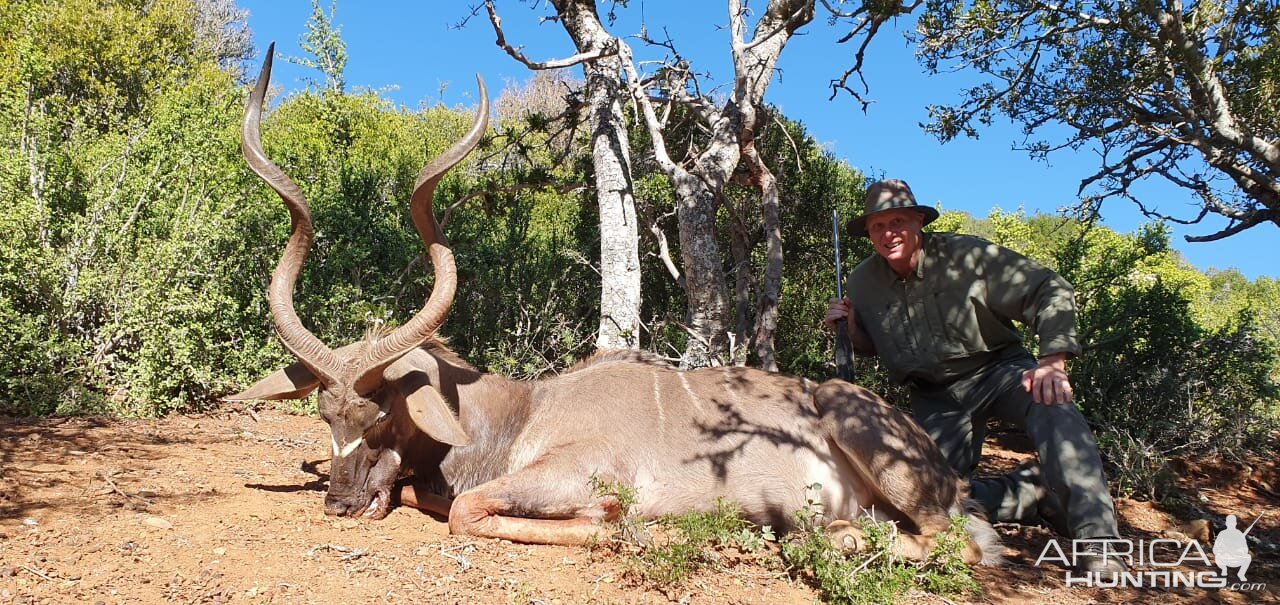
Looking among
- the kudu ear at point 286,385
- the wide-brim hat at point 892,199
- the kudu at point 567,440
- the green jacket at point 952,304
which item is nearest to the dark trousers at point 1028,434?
the green jacket at point 952,304

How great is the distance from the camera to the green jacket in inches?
174

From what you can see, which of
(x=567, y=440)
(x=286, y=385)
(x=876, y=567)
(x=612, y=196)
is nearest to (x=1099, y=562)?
(x=876, y=567)

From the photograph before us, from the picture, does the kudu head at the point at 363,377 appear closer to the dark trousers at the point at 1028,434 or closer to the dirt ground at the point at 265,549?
the dirt ground at the point at 265,549

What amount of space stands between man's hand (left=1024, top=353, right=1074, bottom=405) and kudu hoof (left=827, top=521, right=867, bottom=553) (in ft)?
3.83

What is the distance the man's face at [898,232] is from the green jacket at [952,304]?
13cm

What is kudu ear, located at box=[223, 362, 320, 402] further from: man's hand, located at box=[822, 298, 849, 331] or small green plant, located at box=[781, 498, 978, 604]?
man's hand, located at box=[822, 298, 849, 331]

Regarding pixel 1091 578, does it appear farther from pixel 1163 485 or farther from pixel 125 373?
pixel 125 373

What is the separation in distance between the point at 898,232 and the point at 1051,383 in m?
1.25

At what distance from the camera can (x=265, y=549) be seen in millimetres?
3139

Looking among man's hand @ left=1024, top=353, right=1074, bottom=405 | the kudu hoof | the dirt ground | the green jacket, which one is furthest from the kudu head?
man's hand @ left=1024, top=353, right=1074, bottom=405

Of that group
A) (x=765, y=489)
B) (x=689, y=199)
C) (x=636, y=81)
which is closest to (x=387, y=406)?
(x=765, y=489)

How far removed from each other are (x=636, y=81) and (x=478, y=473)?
3.42 m

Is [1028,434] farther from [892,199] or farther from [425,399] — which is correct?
[425,399]

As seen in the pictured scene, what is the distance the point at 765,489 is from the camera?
158 inches
